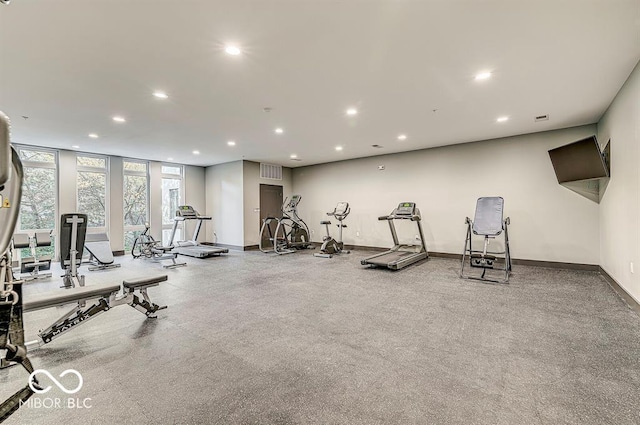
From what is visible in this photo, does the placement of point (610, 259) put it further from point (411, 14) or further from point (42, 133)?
point (42, 133)

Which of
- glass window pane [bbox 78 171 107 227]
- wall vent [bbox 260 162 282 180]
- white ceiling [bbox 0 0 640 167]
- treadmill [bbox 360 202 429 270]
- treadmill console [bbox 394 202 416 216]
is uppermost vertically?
white ceiling [bbox 0 0 640 167]

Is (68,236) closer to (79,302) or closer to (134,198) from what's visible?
(79,302)

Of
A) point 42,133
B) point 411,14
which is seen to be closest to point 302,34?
point 411,14

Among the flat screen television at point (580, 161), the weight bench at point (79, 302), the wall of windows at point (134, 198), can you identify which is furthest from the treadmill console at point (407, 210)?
the wall of windows at point (134, 198)

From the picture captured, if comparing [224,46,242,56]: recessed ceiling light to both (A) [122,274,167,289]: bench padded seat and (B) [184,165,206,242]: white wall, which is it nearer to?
(A) [122,274,167,289]: bench padded seat

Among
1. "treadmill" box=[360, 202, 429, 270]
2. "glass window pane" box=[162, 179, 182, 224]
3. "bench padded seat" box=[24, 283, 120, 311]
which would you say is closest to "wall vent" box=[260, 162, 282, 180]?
"glass window pane" box=[162, 179, 182, 224]

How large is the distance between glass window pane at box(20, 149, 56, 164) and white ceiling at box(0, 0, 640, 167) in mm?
1546

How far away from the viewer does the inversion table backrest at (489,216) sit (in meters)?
5.65

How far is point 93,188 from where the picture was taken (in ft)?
25.9

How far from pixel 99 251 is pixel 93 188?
258 centimetres

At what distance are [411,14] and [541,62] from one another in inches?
76.3

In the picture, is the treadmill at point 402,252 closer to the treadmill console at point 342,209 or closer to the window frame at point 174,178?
the treadmill console at point 342,209

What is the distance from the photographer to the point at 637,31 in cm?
268

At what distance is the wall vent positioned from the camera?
9898 millimetres
